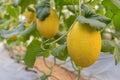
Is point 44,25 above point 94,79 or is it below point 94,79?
above

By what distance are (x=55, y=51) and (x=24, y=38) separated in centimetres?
16

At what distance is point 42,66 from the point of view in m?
1.55

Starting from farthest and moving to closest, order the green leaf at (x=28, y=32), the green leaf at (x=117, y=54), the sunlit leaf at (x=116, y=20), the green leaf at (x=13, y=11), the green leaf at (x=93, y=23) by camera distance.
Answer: the green leaf at (x=13, y=11) < the green leaf at (x=28, y=32) < the sunlit leaf at (x=116, y=20) < the green leaf at (x=117, y=54) < the green leaf at (x=93, y=23)

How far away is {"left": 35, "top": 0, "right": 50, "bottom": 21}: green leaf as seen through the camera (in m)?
0.87

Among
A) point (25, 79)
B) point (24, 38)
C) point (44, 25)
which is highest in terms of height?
point (44, 25)

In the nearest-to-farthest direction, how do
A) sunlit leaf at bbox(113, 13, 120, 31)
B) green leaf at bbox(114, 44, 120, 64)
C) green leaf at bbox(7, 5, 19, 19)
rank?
green leaf at bbox(114, 44, 120, 64), sunlit leaf at bbox(113, 13, 120, 31), green leaf at bbox(7, 5, 19, 19)

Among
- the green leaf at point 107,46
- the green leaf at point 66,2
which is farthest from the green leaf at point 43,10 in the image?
the green leaf at point 107,46

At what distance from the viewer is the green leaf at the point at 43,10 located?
34.3 inches

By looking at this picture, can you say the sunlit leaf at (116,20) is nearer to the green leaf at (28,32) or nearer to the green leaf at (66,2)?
the green leaf at (66,2)

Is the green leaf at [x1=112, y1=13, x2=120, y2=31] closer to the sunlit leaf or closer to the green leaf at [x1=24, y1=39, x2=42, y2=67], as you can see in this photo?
the sunlit leaf

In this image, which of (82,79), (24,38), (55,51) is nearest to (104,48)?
(55,51)

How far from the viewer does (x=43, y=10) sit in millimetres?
893

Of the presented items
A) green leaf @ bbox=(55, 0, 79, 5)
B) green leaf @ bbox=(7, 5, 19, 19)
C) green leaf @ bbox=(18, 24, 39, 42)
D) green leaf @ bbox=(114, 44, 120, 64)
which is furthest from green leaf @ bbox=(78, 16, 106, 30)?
green leaf @ bbox=(7, 5, 19, 19)

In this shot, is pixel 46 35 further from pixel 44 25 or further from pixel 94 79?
pixel 94 79
